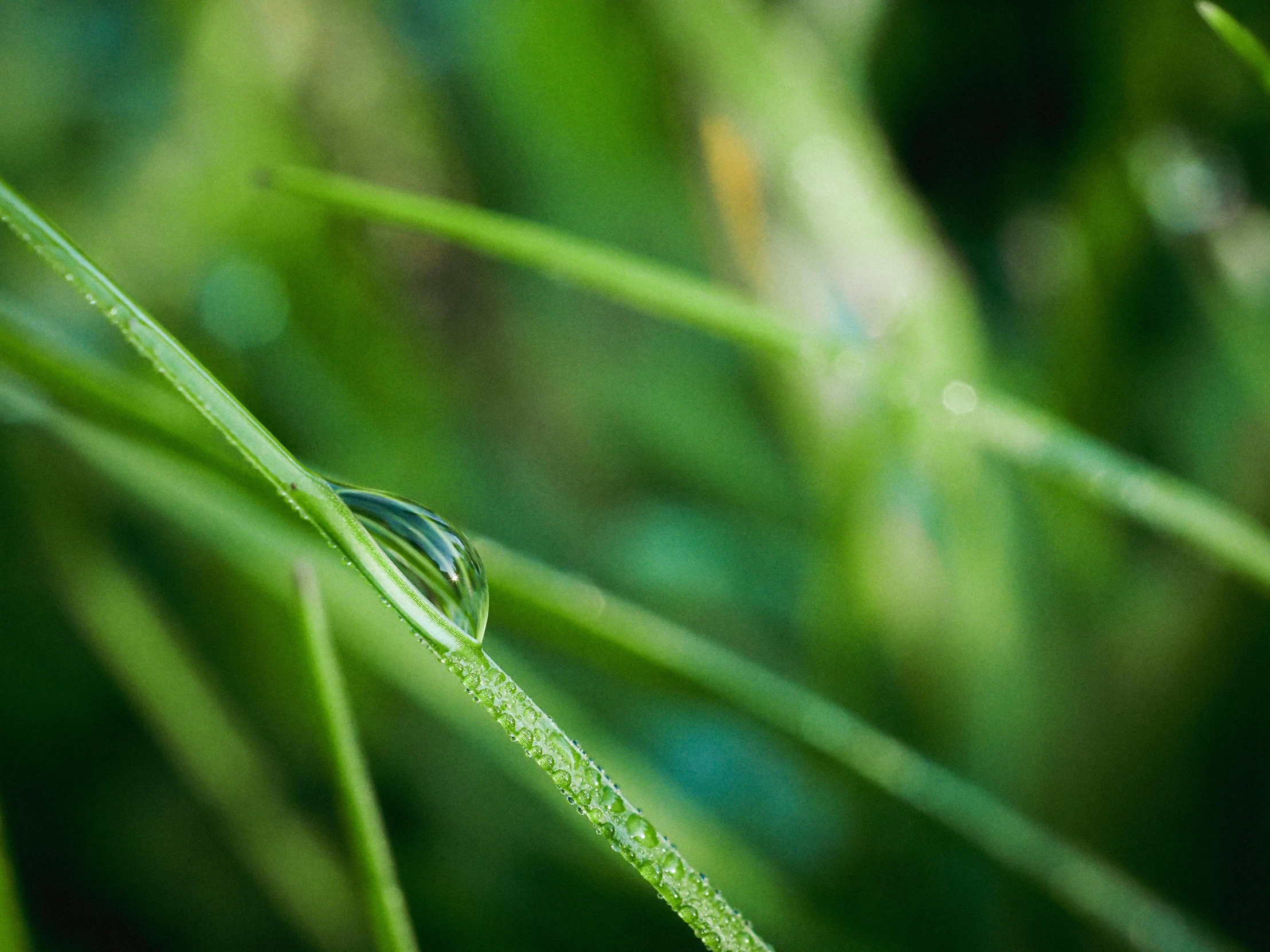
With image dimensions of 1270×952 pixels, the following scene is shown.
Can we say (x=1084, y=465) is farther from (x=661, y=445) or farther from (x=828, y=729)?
(x=661, y=445)

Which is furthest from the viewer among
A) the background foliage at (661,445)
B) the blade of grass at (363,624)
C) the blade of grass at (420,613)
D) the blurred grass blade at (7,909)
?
the background foliage at (661,445)

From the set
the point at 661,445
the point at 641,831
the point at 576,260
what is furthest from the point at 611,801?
the point at 661,445

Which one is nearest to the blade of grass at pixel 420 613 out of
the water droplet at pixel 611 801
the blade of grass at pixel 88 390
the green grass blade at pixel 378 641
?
the water droplet at pixel 611 801

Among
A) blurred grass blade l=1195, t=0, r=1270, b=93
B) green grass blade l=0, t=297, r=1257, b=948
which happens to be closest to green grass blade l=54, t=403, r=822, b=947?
green grass blade l=0, t=297, r=1257, b=948

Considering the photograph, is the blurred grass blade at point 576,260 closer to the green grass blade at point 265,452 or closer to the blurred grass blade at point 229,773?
the green grass blade at point 265,452

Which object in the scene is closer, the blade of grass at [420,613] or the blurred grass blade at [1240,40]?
the blade of grass at [420,613]

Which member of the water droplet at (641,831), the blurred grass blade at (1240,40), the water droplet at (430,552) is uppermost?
the water droplet at (430,552)
